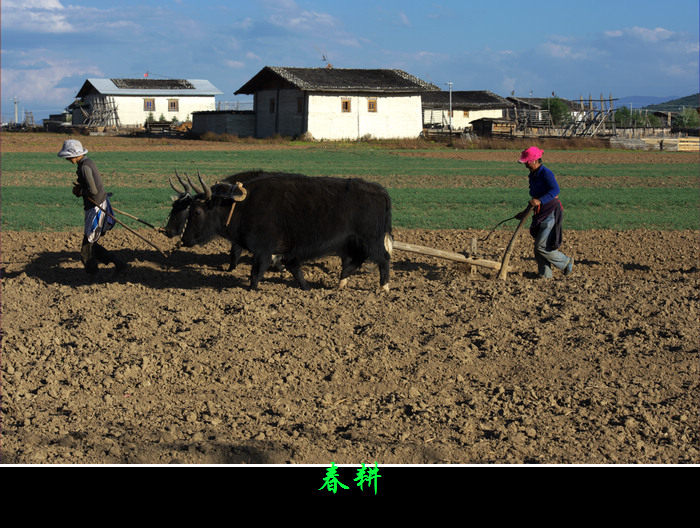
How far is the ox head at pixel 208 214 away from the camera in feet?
32.4

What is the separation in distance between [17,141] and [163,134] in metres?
13.0

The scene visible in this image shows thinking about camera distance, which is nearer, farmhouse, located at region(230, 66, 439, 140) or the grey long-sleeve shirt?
the grey long-sleeve shirt

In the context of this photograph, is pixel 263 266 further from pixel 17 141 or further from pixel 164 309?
pixel 17 141

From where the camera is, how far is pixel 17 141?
51969 mm

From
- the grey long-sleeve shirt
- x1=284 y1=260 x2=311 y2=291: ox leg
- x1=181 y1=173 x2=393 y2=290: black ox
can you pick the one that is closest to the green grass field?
the grey long-sleeve shirt

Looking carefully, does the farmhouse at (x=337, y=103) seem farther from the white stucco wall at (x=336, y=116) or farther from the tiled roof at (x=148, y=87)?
the tiled roof at (x=148, y=87)

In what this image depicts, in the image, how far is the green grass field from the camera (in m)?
16.5

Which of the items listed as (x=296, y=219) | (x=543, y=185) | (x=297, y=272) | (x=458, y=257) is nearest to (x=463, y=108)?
(x=458, y=257)

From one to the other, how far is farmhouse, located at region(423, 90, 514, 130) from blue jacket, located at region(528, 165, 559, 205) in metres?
60.9

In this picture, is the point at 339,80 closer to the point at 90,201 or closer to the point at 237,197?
the point at 90,201

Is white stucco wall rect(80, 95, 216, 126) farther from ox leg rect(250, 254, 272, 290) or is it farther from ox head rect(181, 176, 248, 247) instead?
ox leg rect(250, 254, 272, 290)

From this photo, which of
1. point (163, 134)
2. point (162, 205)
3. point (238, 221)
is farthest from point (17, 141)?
point (238, 221)

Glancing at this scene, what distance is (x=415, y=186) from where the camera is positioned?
24141 mm

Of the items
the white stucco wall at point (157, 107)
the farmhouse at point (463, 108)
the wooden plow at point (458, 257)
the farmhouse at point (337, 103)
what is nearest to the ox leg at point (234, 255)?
the wooden plow at point (458, 257)
